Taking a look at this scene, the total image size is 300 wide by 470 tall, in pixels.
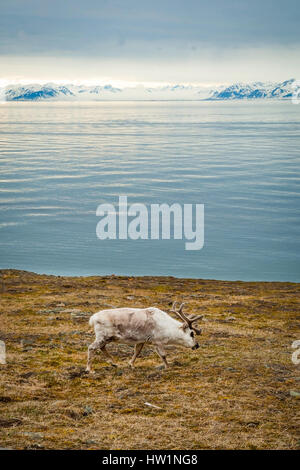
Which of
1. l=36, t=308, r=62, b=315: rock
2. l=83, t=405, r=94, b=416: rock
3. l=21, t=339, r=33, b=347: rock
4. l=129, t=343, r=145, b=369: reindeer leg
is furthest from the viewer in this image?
l=36, t=308, r=62, b=315: rock

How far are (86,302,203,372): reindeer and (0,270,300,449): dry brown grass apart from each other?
56 cm

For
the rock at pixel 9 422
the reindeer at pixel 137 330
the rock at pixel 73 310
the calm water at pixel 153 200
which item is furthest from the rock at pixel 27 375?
the calm water at pixel 153 200

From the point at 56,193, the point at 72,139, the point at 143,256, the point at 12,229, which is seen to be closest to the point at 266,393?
the point at 143,256

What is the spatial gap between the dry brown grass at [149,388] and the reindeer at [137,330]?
0.56 m

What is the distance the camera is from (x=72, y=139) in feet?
422

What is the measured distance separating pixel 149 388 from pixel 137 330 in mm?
1569

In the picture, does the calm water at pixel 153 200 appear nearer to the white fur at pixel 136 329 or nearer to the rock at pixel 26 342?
the rock at pixel 26 342

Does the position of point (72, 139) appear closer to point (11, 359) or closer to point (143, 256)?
point (143, 256)

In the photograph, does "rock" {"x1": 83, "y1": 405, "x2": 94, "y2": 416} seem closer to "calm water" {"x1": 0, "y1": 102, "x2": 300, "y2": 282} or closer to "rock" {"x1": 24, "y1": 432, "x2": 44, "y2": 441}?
"rock" {"x1": 24, "y1": 432, "x2": 44, "y2": 441}

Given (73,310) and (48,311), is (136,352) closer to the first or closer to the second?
(73,310)

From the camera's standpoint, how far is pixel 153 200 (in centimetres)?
6084

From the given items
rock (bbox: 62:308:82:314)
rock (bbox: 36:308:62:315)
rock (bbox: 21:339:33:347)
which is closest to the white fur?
rock (bbox: 21:339:33:347)

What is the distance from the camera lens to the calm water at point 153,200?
132 ft

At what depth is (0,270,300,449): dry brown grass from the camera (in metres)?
8.99
